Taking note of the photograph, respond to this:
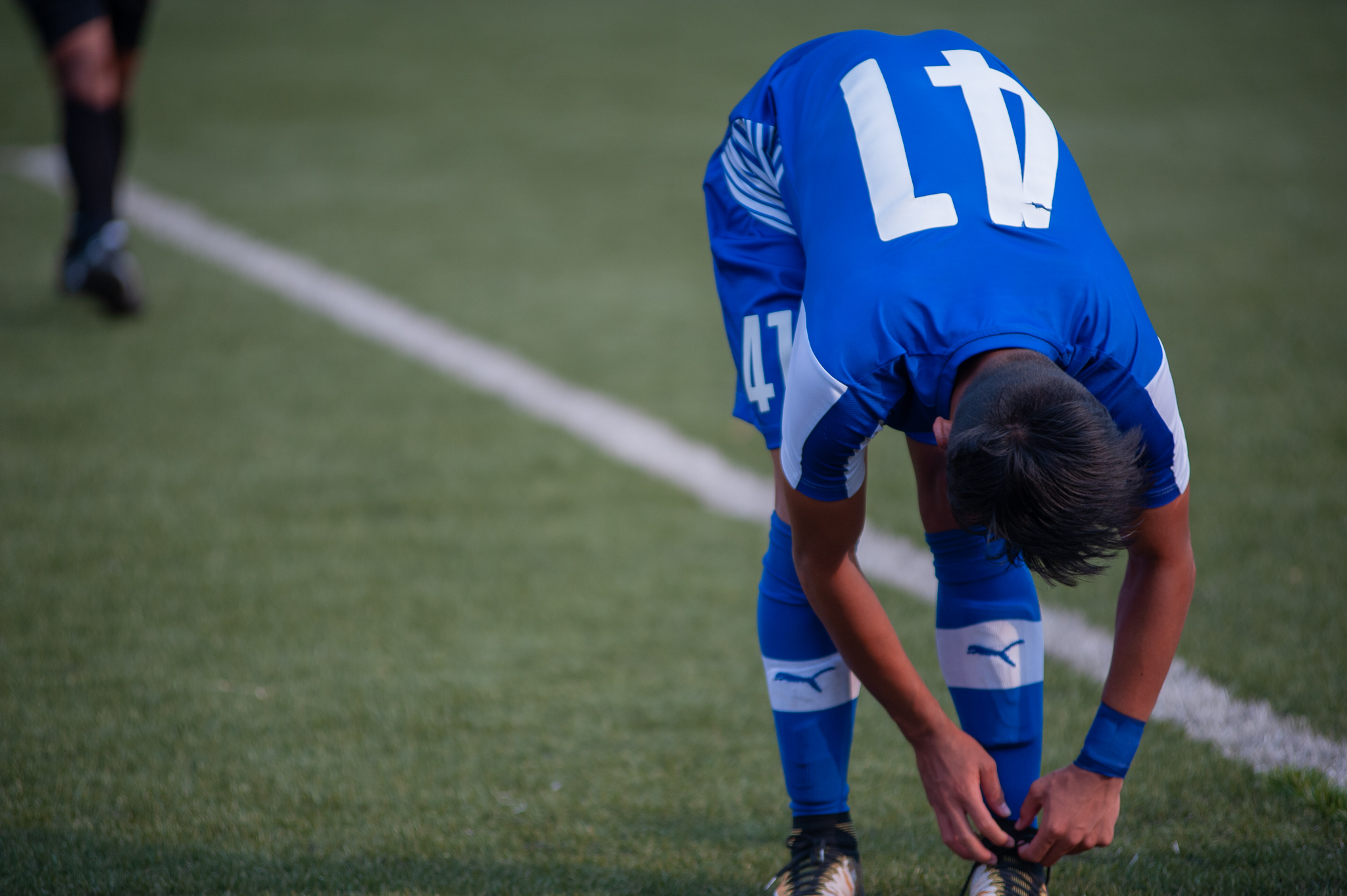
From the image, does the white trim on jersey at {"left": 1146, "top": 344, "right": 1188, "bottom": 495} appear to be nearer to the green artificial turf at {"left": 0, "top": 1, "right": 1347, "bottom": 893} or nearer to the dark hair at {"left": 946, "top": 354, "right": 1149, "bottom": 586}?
the dark hair at {"left": 946, "top": 354, "right": 1149, "bottom": 586}

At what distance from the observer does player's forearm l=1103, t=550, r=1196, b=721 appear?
1452 mm

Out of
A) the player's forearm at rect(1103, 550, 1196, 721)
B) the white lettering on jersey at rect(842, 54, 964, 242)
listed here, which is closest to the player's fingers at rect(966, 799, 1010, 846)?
the player's forearm at rect(1103, 550, 1196, 721)

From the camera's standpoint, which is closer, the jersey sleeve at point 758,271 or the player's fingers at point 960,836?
the player's fingers at point 960,836

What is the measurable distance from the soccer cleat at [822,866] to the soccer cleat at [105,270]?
12.6 ft

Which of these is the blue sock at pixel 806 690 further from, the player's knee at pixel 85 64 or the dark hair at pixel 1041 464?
the player's knee at pixel 85 64

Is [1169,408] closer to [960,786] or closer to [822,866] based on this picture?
[960,786]

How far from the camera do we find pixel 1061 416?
46.9 inches

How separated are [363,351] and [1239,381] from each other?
130 inches

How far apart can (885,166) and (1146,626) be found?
69cm

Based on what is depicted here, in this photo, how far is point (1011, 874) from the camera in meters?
1.65

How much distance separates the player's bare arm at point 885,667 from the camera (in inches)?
56.9

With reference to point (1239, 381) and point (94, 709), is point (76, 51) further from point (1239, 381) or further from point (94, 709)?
point (1239, 381)

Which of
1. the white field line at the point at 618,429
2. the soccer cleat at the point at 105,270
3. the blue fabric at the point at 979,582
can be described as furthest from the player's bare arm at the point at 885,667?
the soccer cleat at the point at 105,270

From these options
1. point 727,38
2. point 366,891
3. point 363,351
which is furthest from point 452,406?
point 727,38
